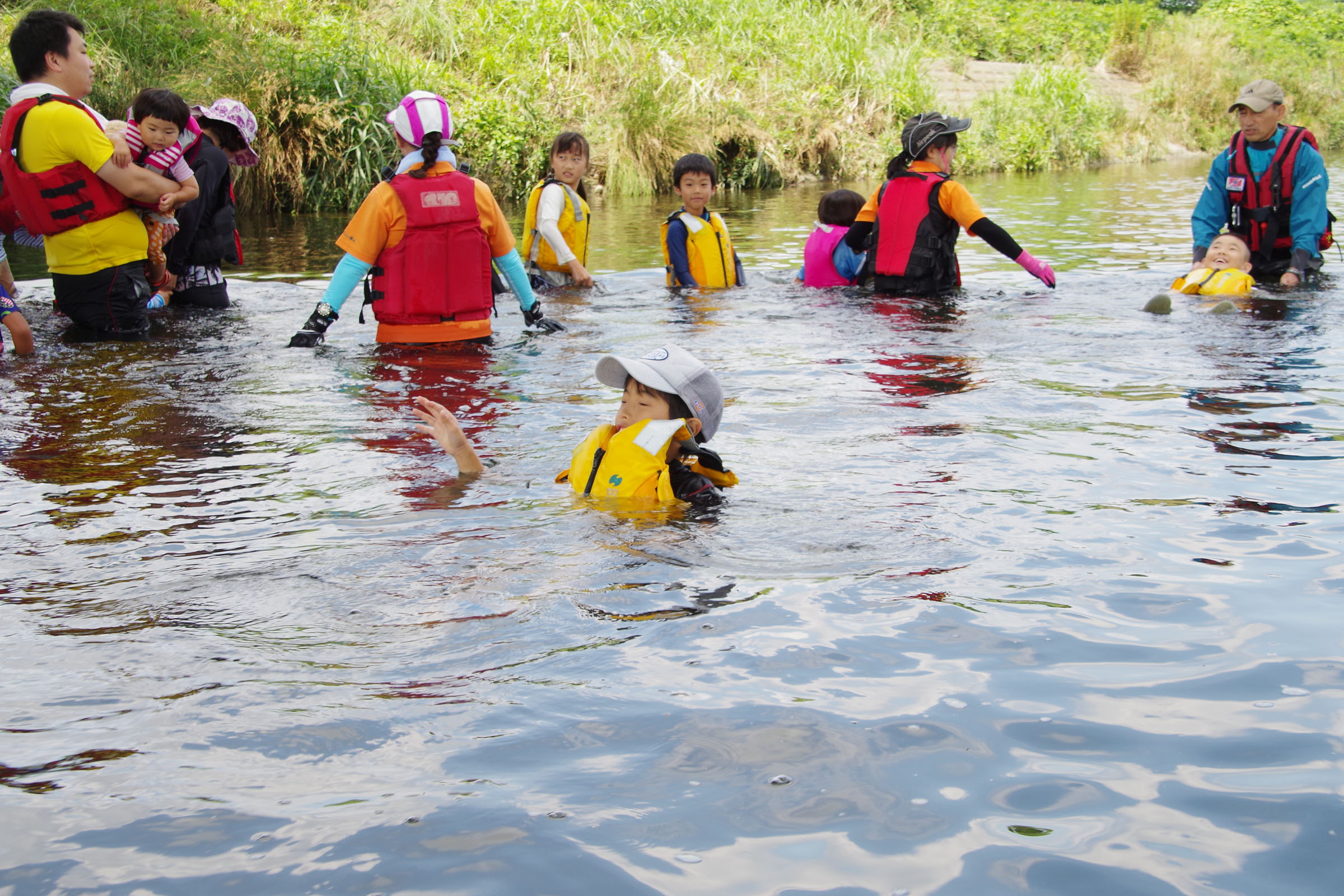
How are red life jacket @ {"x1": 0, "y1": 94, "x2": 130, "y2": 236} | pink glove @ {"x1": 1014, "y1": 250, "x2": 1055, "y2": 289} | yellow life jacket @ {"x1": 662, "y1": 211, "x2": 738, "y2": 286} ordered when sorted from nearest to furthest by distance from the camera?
red life jacket @ {"x1": 0, "y1": 94, "x2": 130, "y2": 236} → pink glove @ {"x1": 1014, "y1": 250, "x2": 1055, "y2": 289} → yellow life jacket @ {"x1": 662, "y1": 211, "x2": 738, "y2": 286}

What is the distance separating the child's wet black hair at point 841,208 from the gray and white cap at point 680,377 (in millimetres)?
5828

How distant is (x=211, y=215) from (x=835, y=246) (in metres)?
4.85

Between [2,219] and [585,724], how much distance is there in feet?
23.2

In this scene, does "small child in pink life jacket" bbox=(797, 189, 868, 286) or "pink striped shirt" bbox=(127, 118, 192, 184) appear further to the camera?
"small child in pink life jacket" bbox=(797, 189, 868, 286)

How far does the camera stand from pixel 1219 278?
30.5 ft

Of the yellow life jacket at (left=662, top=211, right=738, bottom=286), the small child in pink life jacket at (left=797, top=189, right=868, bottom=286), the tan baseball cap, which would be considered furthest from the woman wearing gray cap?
the tan baseball cap

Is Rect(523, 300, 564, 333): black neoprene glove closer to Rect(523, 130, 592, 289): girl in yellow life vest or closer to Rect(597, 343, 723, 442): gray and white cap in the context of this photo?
Rect(523, 130, 592, 289): girl in yellow life vest

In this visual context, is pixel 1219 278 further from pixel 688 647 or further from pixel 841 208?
pixel 688 647

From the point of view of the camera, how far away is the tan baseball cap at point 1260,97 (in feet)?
30.7

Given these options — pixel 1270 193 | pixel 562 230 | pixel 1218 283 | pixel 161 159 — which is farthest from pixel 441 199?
pixel 1270 193

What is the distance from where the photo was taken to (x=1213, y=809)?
7.82 feet

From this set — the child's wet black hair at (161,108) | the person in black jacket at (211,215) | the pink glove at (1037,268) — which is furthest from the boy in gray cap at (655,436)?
the pink glove at (1037,268)

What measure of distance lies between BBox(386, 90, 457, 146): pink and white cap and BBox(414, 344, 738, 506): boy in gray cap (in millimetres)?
2976

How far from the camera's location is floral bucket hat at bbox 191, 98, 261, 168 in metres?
8.27
